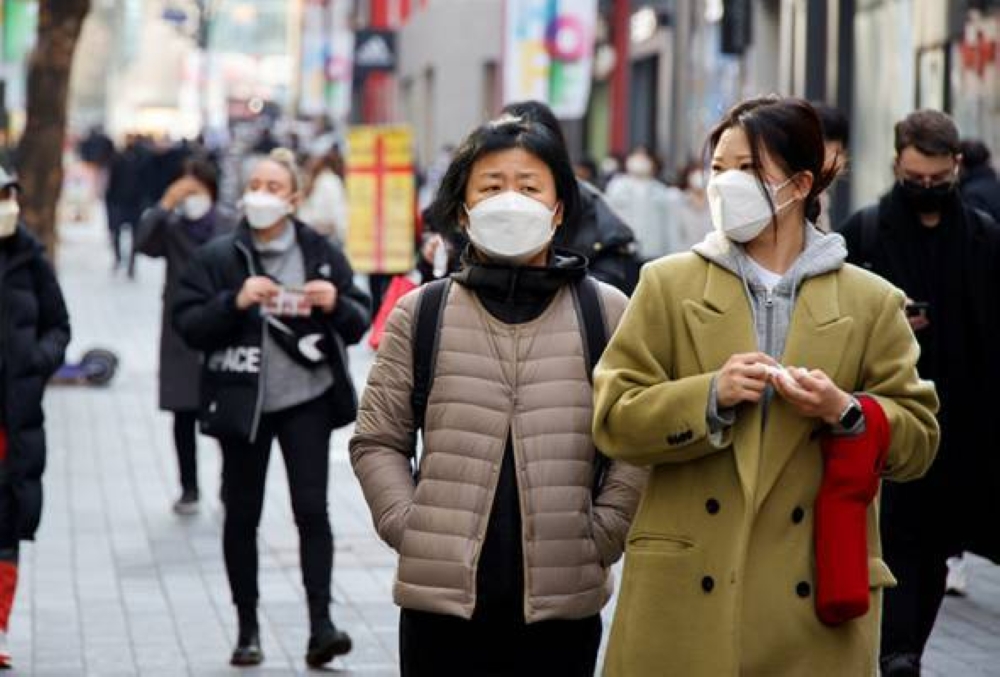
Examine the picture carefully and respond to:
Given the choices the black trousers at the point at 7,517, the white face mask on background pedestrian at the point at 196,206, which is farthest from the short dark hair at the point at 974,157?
the black trousers at the point at 7,517

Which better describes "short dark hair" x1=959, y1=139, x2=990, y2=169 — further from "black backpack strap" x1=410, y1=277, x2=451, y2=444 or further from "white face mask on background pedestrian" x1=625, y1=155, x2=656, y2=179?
"white face mask on background pedestrian" x1=625, y1=155, x2=656, y2=179

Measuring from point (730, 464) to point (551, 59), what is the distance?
15611 millimetres

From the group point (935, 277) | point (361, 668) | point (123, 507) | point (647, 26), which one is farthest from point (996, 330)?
point (647, 26)

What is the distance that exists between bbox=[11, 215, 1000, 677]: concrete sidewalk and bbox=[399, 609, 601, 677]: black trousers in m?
3.49

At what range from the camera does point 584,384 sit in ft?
17.9

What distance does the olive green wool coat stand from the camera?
4.93m

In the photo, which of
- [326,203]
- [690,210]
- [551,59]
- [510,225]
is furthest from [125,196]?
[510,225]

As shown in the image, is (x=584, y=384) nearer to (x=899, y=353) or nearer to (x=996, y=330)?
(x=899, y=353)

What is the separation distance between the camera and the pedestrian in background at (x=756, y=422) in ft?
16.1

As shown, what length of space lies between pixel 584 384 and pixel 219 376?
3662 millimetres

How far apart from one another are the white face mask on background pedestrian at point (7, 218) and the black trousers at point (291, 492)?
3.33ft

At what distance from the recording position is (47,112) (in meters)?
20.2

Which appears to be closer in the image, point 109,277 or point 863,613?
point 863,613

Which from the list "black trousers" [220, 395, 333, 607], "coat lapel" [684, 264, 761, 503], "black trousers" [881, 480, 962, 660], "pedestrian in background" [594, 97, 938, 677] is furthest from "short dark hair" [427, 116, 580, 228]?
"black trousers" [220, 395, 333, 607]
